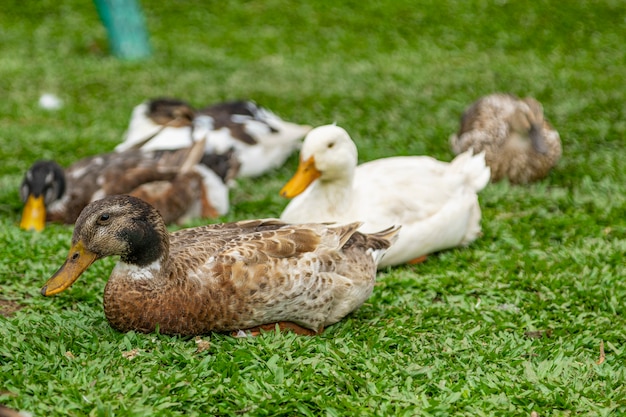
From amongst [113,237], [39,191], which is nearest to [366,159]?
[39,191]

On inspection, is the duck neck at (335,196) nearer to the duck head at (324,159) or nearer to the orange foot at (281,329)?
the duck head at (324,159)

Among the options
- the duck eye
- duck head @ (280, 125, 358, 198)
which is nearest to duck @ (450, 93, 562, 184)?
duck head @ (280, 125, 358, 198)

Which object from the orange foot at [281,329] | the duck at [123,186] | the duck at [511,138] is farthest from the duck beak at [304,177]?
the duck at [511,138]

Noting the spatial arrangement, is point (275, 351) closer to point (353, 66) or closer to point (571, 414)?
point (571, 414)

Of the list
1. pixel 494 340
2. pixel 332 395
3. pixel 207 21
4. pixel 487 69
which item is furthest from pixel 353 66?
pixel 332 395

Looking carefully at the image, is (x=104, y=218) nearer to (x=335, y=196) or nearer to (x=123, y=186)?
(x=335, y=196)

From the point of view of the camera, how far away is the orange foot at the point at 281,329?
4.54 metres

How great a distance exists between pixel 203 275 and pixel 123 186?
3.42m

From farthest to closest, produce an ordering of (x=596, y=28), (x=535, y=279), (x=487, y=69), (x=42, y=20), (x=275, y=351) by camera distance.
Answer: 1. (x=42, y=20)
2. (x=596, y=28)
3. (x=487, y=69)
4. (x=535, y=279)
5. (x=275, y=351)

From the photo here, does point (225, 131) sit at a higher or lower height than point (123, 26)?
lower

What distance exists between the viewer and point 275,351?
4.34 meters

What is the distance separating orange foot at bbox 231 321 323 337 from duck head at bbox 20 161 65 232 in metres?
3.19

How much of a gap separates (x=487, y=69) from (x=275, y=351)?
9085 millimetres

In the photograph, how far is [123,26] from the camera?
537 inches
